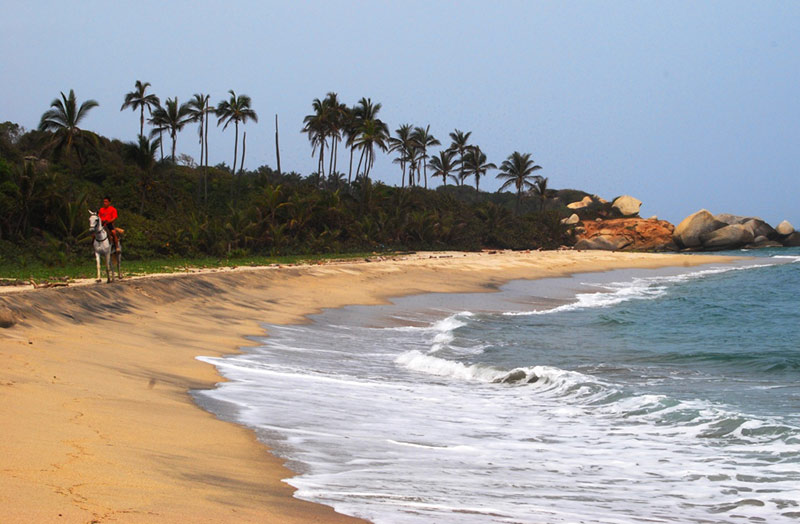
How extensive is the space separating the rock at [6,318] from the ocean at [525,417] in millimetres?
2772

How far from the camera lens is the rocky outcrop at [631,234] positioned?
8444cm

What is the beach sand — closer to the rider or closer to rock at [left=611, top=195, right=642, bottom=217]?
the rider

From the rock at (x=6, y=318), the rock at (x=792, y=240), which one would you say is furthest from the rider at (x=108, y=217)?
the rock at (x=792, y=240)

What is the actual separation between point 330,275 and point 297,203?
54.5ft

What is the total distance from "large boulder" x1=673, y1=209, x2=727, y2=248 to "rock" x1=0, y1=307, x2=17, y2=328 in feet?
279

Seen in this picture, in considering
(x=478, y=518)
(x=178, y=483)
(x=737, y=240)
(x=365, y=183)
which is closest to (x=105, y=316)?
(x=178, y=483)

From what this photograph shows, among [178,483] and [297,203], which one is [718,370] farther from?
[297,203]

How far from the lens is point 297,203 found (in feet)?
146

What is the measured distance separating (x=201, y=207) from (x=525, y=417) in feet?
147

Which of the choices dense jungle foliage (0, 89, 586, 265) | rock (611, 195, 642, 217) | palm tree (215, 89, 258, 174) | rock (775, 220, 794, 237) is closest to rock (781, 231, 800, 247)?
rock (775, 220, 794, 237)

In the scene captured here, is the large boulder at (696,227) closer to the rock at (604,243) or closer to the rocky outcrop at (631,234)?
the rocky outcrop at (631,234)

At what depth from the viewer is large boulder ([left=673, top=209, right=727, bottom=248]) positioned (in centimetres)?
8544

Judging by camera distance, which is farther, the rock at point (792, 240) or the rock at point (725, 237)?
the rock at point (792, 240)

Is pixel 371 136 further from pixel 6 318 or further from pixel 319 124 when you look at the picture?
pixel 6 318
